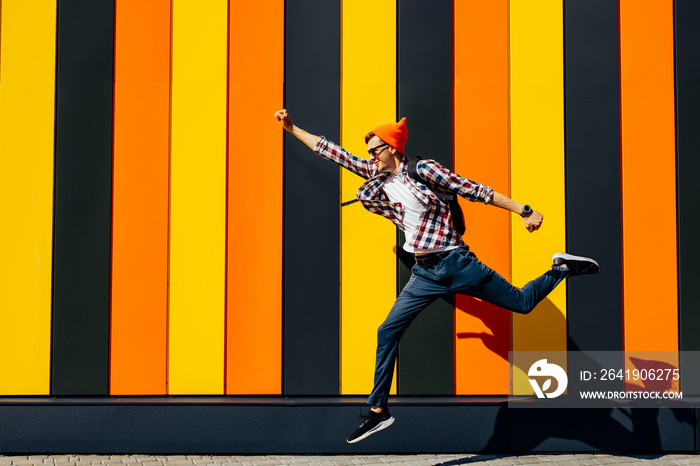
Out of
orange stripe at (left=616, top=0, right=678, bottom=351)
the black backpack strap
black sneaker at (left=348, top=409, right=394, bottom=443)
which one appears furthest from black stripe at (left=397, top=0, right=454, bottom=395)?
orange stripe at (left=616, top=0, right=678, bottom=351)

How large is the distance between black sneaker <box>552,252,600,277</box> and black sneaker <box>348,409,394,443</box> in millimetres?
1631

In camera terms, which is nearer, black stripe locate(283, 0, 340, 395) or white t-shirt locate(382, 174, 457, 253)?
white t-shirt locate(382, 174, 457, 253)

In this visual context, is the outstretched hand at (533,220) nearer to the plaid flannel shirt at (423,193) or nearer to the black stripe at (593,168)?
the plaid flannel shirt at (423,193)

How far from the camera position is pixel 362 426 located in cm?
461

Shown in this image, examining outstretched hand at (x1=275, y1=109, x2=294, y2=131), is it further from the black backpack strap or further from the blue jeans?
the blue jeans

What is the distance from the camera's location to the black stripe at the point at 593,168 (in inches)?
209

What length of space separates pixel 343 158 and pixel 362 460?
2.20 m

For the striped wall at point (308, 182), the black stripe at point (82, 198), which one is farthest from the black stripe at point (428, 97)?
the black stripe at point (82, 198)

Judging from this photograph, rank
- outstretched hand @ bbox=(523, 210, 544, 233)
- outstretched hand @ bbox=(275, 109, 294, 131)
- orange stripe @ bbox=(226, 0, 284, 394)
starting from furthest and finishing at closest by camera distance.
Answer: orange stripe @ bbox=(226, 0, 284, 394) → outstretched hand @ bbox=(275, 109, 294, 131) → outstretched hand @ bbox=(523, 210, 544, 233)

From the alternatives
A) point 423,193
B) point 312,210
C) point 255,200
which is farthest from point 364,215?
point 255,200

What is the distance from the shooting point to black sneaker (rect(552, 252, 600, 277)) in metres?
4.81

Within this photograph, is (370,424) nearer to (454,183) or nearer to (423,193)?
(423,193)

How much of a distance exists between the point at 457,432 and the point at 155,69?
3.59 metres

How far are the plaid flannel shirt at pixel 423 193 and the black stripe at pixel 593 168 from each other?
115 cm
